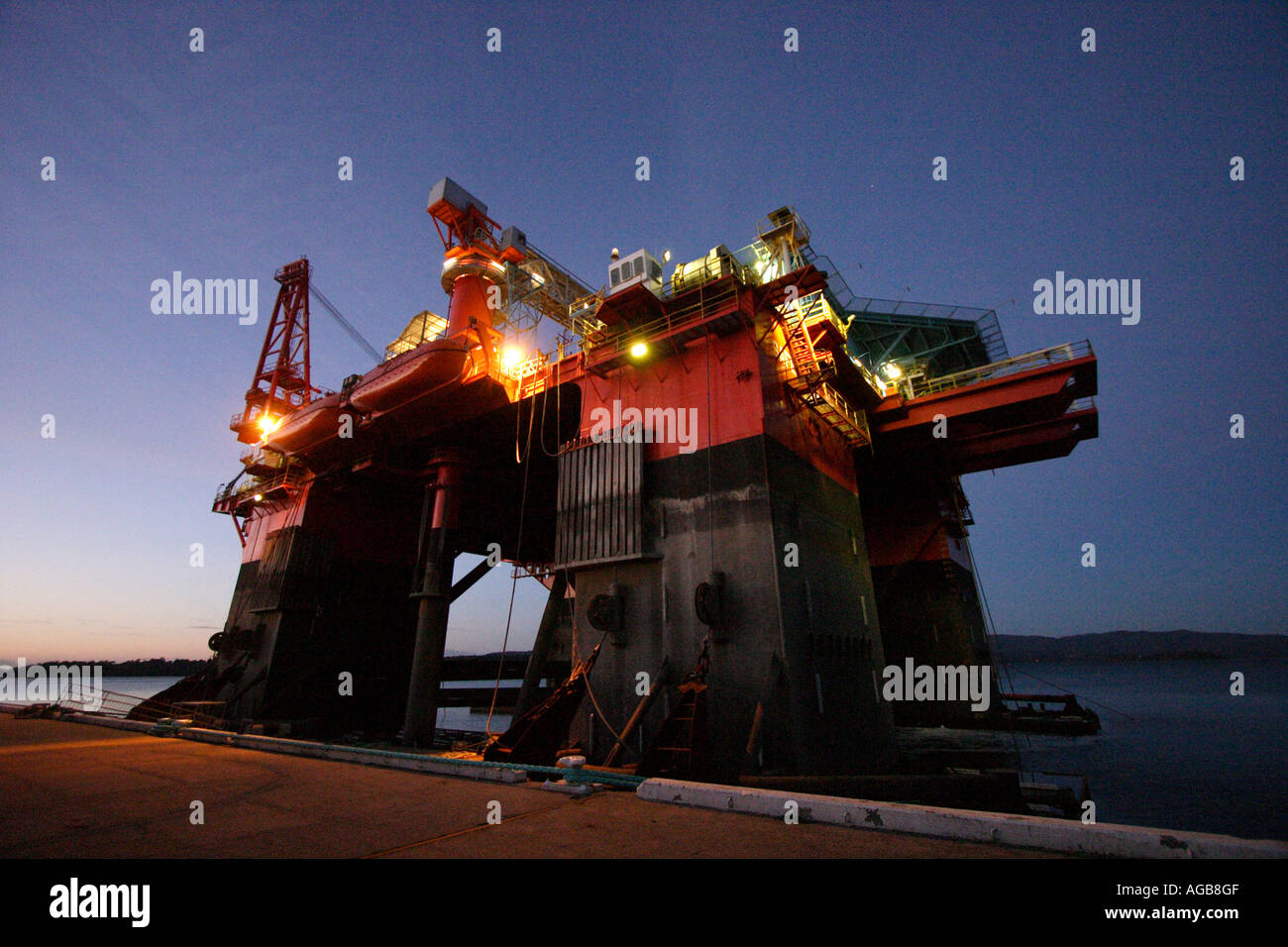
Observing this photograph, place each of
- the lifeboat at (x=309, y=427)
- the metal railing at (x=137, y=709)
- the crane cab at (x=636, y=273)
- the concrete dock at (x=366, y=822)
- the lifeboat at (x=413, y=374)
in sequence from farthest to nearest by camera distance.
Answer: the lifeboat at (x=309, y=427) → the lifeboat at (x=413, y=374) → the metal railing at (x=137, y=709) → the crane cab at (x=636, y=273) → the concrete dock at (x=366, y=822)

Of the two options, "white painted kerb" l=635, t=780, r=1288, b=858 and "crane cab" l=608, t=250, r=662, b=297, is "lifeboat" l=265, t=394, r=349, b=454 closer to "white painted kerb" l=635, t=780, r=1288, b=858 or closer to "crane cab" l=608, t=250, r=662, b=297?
"crane cab" l=608, t=250, r=662, b=297

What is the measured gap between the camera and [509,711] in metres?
64.6

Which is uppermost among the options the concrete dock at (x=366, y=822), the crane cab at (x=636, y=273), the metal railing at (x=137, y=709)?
the crane cab at (x=636, y=273)

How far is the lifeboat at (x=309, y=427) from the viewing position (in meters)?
26.9

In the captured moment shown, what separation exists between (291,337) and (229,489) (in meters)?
12.1

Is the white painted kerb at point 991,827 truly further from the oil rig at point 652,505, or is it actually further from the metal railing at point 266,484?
the metal railing at point 266,484

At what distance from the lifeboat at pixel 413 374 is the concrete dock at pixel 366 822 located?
15737 millimetres

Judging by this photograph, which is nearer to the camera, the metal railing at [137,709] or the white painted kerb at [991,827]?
the white painted kerb at [991,827]

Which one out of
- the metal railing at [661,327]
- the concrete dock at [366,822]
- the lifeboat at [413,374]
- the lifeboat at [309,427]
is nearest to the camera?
the concrete dock at [366,822]

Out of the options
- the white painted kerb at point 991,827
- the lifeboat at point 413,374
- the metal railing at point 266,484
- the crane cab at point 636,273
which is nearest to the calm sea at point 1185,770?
the white painted kerb at point 991,827

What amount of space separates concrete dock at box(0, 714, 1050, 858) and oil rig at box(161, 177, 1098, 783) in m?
5.16

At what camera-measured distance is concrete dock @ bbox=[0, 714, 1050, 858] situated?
4.93 metres
